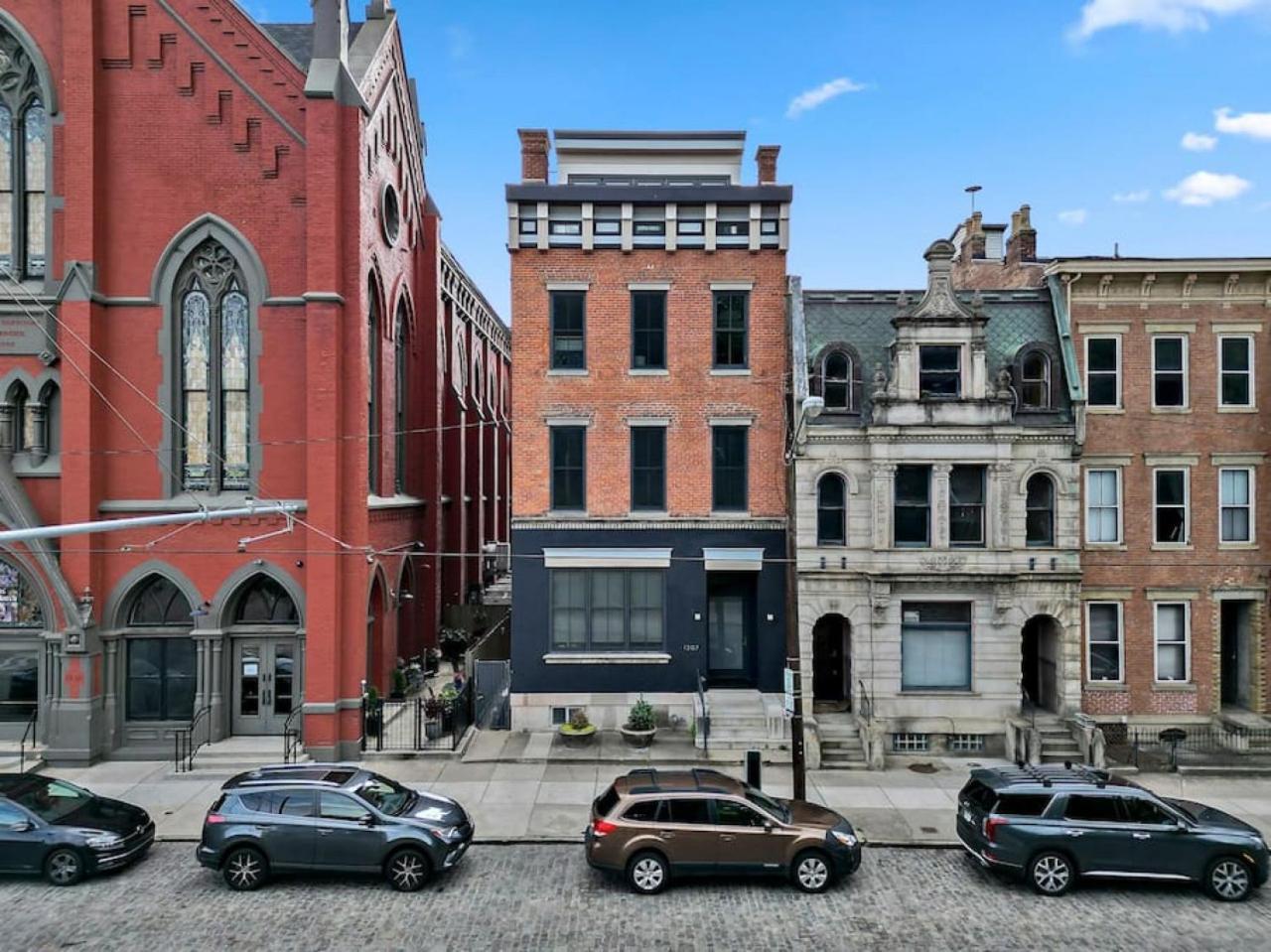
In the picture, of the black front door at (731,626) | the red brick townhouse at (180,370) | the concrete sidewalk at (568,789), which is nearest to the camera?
the concrete sidewalk at (568,789)

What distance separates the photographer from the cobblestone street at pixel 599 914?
440 inches

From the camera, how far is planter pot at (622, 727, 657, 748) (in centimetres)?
1895

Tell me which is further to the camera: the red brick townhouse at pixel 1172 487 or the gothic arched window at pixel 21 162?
the red brick townhouse at pixel 1172 487

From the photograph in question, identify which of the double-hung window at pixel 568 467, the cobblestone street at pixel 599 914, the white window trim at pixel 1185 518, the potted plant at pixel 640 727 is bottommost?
the cobblestone street at pixel 599 914

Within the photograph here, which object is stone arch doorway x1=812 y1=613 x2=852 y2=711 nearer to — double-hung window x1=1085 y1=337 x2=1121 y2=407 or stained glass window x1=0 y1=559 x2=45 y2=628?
double-hung window x1=1085 y1=337 x2=1121 y2=407

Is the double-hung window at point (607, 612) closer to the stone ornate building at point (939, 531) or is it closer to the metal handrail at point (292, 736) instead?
the stone ornate building at point (939, 531)

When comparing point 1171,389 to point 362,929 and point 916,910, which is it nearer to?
point 916,910

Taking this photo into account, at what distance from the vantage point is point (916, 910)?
1202cm

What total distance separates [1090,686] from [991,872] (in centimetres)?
856

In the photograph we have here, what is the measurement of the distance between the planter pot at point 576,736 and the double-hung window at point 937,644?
24.9ft

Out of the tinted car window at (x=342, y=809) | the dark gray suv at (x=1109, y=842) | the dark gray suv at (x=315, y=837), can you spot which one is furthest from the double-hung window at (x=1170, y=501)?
the tinted car window at (x=342, y=809)

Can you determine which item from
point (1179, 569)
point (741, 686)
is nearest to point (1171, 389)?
point (1179, 569)

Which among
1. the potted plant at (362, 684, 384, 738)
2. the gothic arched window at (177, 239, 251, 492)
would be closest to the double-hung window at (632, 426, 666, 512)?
the potted plant at (362, 684, 384, 738)

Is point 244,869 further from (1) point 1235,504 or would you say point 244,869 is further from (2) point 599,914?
(1) point 1235,504
